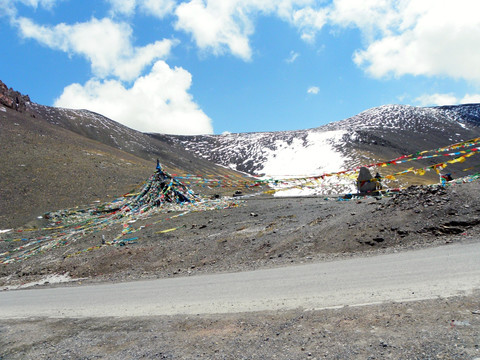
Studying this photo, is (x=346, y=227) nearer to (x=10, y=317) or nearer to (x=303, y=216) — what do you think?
(x=303, y=216)

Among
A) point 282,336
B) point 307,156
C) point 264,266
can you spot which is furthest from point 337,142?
point 282,336

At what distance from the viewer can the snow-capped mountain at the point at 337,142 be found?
114312 millimetres

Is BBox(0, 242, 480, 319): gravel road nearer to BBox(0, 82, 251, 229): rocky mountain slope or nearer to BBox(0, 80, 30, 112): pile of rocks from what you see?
BBox(0, 82, 251, 229): rocky mountain slope

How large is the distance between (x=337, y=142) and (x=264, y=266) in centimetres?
12731

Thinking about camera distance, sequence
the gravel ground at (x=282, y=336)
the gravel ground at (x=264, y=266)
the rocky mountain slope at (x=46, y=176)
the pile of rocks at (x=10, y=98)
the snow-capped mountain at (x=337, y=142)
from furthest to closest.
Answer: the snow-capped mountain at (x=337, y=142), the pile of rocks at (x=10, y=98), the rocky mountain slope at (x=46, y=176), the gravel ground at (x=264, y=266), the gravel ground at (x=282, y=336)

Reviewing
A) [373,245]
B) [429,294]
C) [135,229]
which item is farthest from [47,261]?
[429,294]

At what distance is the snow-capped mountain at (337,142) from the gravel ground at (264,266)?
76.9 meters

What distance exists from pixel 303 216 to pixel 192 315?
1153 centimetres

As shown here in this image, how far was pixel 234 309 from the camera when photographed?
22.0 ft

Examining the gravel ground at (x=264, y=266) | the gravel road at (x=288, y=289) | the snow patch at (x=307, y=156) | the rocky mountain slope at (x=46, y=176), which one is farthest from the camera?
the snow patch at (x=307, y=156)

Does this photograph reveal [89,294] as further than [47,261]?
No

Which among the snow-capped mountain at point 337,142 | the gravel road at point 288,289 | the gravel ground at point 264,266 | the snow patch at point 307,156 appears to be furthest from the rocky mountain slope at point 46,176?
the snow patch at point 307,156

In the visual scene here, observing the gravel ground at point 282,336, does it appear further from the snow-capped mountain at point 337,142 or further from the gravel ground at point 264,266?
the snow-capped mountain at point 337,142

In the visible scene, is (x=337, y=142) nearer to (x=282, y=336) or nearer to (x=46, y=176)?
(x=46, y=176)
